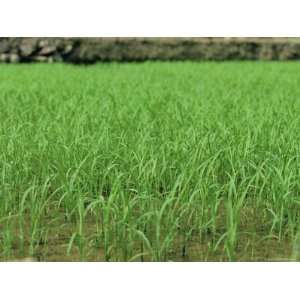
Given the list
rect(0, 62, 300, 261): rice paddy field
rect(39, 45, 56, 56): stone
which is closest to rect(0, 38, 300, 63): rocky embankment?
rect(39, 45, 56, 56): stone

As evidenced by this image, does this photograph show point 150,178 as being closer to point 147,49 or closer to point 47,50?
point 47,50

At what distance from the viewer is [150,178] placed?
163 inches

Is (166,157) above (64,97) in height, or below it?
above

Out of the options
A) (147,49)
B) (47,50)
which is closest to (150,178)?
(47,50)

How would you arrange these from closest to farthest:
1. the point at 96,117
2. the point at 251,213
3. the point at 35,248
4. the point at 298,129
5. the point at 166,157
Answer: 1. the point at 35,248
2. the point at 251,213
3. the point at 166,157
4. the point at 298,129
5. the point at 96,117

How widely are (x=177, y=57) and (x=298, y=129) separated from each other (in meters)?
9.02

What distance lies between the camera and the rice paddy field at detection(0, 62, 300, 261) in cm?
347

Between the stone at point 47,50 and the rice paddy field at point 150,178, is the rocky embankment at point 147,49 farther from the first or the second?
the rice paddy field at point 150,178

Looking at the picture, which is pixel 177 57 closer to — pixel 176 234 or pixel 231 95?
pixel 231 95

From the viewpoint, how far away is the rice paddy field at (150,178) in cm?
347

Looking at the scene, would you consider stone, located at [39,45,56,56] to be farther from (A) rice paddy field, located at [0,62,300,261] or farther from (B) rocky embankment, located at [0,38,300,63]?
(A) rice paddy field, located at [0,62,300,261]

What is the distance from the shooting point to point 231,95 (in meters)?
8.06

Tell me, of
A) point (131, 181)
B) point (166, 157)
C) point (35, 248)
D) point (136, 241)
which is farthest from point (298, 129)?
point (35, 248)

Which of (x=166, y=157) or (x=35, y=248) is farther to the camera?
(x=166, y=157)
